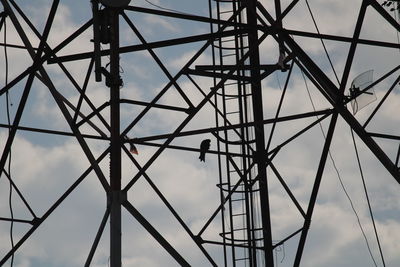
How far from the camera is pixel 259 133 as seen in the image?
16.4 metres

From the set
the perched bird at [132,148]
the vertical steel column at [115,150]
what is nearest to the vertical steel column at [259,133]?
the perched bird at [132,148]

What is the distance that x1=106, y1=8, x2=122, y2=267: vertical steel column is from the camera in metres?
12.5

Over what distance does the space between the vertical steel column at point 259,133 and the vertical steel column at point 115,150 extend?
3336mm

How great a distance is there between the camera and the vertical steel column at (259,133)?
1623 cm

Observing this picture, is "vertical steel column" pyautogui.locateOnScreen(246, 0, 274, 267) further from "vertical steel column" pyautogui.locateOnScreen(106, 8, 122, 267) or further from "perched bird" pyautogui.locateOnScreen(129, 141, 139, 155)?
"vertical steel column" pyautogui.locateOnScreen(106, 8, 122, 267)

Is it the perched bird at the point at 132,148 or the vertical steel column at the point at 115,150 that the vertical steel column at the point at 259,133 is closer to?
the perched bird at the point at 132,148

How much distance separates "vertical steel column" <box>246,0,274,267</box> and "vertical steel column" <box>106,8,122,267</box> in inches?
131

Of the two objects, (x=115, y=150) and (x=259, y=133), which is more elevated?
(x=259, y=133)

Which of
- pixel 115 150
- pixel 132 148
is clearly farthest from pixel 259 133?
pixel 115 150

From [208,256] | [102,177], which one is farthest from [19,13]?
[208,256]

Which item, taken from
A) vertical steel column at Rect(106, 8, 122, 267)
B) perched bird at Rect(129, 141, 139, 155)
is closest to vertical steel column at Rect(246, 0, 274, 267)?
perched bird at Rect(129, 141, 139, 155)

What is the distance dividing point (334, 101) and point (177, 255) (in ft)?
12.2

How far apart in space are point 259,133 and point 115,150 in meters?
4.08

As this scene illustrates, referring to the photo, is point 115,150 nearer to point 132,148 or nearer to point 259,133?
point 132,148
